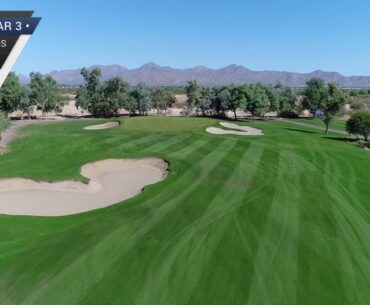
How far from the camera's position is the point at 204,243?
65.9 feet

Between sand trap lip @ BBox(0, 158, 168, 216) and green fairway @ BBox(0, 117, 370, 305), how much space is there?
1.36 m

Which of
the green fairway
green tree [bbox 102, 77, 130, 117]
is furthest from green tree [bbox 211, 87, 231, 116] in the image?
the green fairway

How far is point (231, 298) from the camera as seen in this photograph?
15.3 meters

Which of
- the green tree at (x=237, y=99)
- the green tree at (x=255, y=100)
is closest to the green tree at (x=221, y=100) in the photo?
the green tree at (x=237, y=99)

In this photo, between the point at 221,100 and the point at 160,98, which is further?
the point at 160,98

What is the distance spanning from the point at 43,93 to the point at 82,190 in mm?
85121

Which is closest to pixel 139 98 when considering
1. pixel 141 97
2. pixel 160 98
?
pixel 141 97

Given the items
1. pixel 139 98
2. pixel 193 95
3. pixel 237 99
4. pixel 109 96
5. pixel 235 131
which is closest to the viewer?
pixel 235 131

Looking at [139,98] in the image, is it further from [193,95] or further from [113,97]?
[193,95]

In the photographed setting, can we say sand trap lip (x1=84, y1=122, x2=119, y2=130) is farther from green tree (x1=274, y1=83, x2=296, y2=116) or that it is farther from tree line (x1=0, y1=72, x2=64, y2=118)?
green tree (x1=274, y1=83, x2=296, y2=116)

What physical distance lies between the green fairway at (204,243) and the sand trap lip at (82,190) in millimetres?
1359

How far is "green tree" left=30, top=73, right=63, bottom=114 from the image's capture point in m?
105

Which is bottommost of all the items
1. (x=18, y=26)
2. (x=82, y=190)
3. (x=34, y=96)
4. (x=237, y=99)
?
(x=82, y=190)

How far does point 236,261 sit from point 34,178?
20.8 meters
